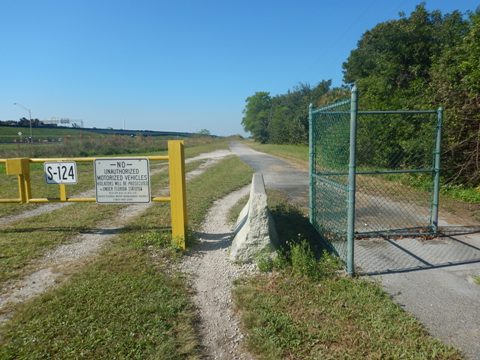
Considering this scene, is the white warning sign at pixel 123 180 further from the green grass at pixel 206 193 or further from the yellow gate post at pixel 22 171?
the yellow gate post at pixel 22 171

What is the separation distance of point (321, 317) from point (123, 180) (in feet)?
11.2

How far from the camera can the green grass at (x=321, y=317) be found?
2.46 meters

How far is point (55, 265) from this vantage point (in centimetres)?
415

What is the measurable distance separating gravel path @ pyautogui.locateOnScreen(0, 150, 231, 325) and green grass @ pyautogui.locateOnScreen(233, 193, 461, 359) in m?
2.18

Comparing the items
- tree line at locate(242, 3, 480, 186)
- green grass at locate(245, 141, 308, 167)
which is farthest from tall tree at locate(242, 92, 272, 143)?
tree line at locate(242, 3, 480, 186)

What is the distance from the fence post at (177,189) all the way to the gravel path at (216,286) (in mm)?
315

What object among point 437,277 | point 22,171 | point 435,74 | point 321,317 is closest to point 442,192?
point 435,74

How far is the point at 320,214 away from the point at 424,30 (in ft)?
45.2

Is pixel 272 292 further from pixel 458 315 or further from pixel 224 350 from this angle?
pixel 458 315

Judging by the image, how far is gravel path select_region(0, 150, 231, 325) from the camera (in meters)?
3.37

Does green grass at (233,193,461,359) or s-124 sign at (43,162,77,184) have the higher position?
s-124 sign at (43,162,77,184)

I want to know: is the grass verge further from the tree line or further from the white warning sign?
the white warning sign

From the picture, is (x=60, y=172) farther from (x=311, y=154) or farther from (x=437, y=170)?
(x=437, y=170)

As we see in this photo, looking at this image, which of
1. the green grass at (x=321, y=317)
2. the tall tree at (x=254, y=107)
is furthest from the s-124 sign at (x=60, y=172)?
the tall tree at (x=254, y=107)
